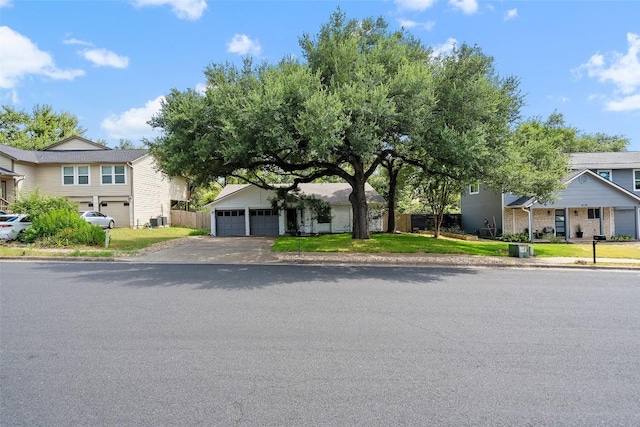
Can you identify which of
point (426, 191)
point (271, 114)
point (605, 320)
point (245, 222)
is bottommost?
point (605, 320)

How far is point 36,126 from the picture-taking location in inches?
1831

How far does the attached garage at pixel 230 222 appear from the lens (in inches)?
1146

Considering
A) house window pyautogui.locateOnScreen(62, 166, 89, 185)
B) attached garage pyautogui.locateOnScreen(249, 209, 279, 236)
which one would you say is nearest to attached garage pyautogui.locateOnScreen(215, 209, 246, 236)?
attached garage pyautogui.locateOnScreen(249, 209, 279, 236)

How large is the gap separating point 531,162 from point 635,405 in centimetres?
1652

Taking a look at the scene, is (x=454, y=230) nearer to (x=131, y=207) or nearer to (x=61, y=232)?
(x=131, y=207)

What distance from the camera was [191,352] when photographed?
4.96 m

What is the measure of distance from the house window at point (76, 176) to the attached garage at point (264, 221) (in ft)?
43.3

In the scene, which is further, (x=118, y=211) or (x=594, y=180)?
(x=118, y=211)

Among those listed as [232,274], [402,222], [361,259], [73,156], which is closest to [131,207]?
[73,156]

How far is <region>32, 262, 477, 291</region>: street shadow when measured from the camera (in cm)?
1017

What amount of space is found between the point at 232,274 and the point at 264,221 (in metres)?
17.8

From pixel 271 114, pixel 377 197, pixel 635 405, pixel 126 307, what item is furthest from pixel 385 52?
pixel 377 197

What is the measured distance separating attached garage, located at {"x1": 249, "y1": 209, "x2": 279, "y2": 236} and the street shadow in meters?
15.4

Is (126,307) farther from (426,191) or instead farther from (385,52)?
(426,191)
